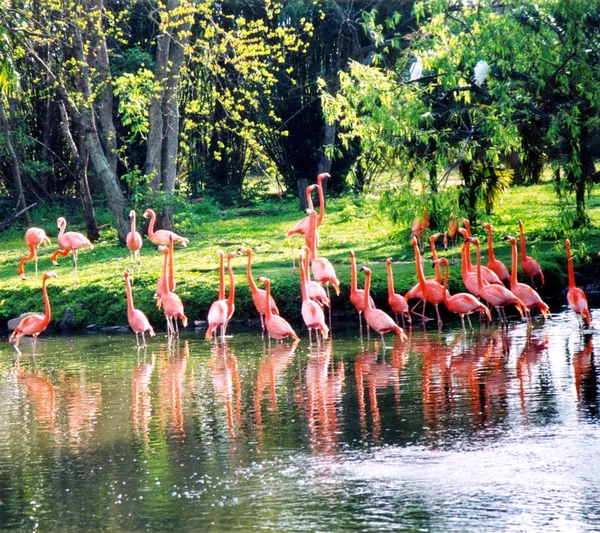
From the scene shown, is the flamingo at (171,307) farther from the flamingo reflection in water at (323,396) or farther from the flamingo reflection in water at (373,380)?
the flamingo reflection in water at (373,380)

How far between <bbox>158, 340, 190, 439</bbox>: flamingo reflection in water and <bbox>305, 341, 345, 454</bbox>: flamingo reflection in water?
1.12 m

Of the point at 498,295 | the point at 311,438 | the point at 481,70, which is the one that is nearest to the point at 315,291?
the point at 498,295

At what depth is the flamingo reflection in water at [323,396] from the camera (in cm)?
802

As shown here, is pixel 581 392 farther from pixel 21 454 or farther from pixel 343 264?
pixel 343 264

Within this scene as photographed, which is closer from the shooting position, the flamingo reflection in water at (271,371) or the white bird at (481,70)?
the flamingo reflection in water at (271,371)

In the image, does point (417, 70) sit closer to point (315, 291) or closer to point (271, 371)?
point (315, 291)

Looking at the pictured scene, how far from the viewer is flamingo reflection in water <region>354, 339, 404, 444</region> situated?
335 inches

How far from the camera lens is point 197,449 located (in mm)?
7906

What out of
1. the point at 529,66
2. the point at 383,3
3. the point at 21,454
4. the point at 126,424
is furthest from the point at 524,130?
the point at 383,3

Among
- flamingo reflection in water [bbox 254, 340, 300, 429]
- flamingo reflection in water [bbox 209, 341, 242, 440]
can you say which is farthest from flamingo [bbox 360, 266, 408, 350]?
flamingo reflection in water [bbox 209, 341, 242, 440]

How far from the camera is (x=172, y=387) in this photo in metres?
10.5

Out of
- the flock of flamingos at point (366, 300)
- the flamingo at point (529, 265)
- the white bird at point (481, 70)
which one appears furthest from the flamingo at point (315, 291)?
the white bird at point (481, 70)

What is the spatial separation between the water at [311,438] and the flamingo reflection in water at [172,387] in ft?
0.12

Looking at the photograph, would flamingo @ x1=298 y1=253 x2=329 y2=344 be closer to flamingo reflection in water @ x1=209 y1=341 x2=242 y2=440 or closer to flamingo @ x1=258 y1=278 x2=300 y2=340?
flamingo @ x1=258 y1=278 x2=300 y2=340
